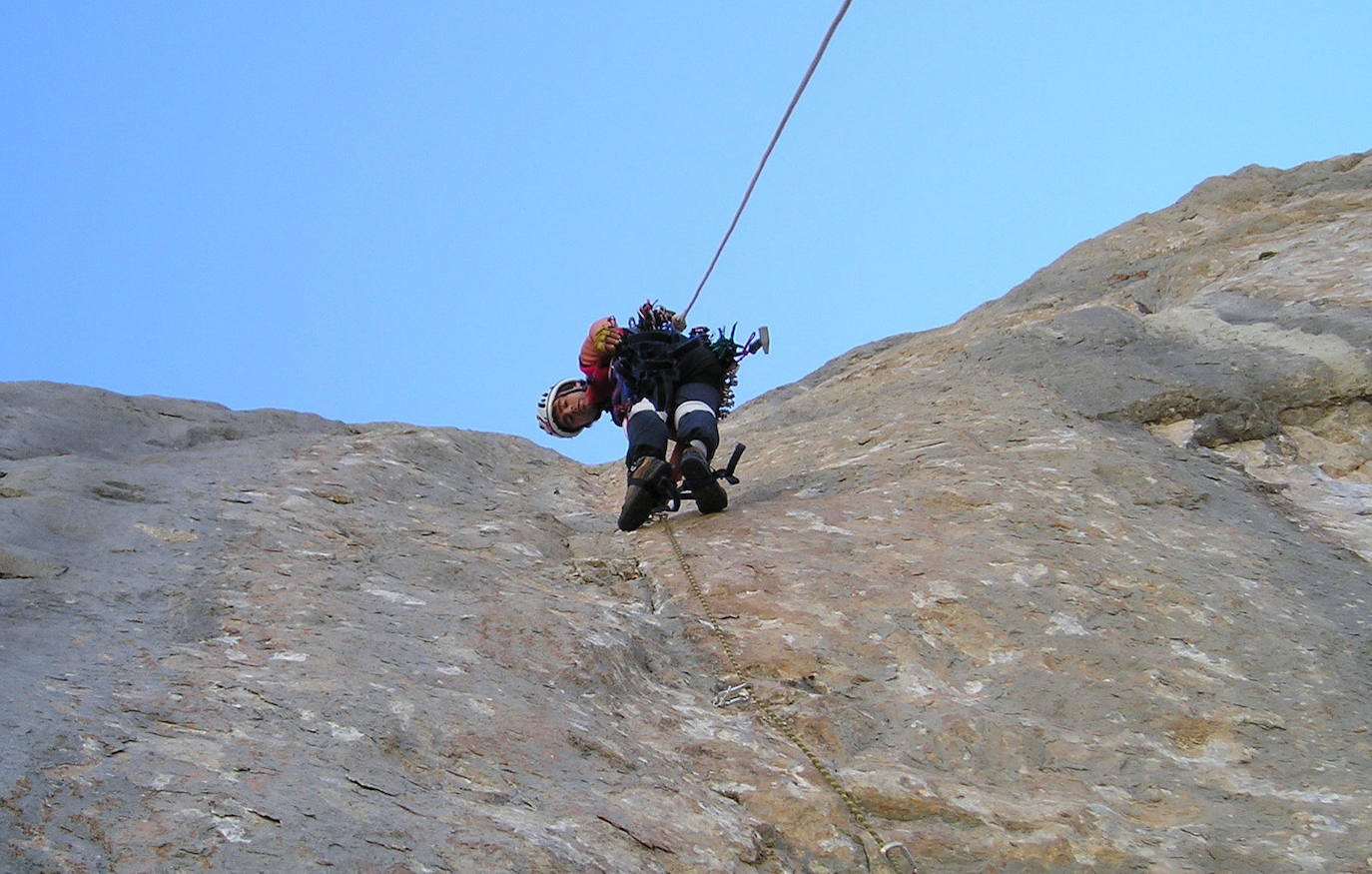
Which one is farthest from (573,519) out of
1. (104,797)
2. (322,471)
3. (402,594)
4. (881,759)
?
(104,797)

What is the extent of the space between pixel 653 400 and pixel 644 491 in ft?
2.51

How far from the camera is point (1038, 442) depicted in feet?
19.3

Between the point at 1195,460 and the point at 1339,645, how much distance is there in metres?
1.60

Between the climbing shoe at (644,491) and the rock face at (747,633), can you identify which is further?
the climbing shoe at (644,491)

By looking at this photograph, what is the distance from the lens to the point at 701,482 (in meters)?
5.58

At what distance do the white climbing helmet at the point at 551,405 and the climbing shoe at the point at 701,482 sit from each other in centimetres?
114

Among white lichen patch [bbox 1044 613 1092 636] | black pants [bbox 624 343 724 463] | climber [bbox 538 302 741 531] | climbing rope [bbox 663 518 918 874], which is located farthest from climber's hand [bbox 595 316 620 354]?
white lichen patch [bbox 1044 613 1092 636]

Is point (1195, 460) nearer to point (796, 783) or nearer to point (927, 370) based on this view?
point (927, 370)

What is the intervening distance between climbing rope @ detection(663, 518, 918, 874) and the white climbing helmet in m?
1.74

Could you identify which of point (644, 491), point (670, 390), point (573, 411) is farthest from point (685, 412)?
point (573, 411)

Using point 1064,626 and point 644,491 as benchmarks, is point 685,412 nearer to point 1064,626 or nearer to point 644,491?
point 644,491

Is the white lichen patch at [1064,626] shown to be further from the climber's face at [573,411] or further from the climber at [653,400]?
the climber's face at [573,411]

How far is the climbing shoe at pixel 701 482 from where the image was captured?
5.57 m

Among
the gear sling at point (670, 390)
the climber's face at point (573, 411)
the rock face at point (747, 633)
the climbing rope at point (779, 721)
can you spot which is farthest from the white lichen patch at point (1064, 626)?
the climber's face at point (573, 411)
